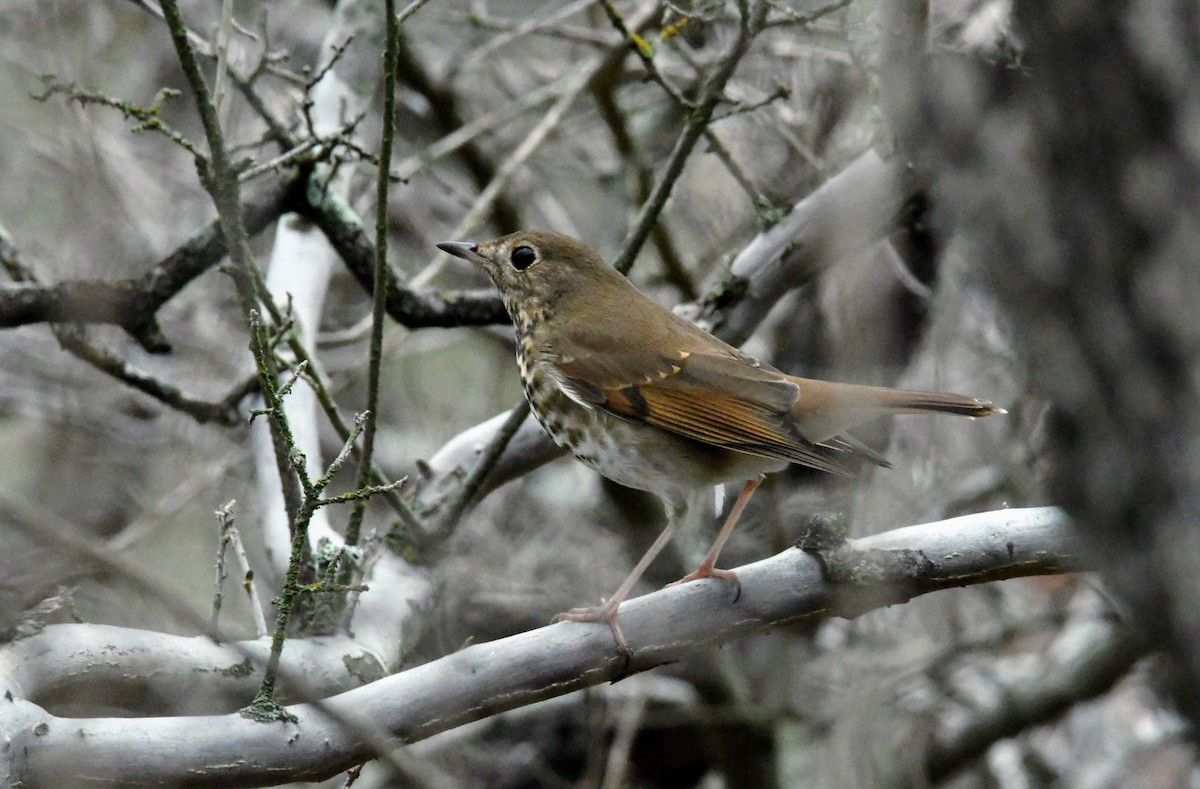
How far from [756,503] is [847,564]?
2.80 metres

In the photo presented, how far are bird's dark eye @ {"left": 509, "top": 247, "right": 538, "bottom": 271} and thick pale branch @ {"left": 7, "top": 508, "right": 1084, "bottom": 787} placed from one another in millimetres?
1666

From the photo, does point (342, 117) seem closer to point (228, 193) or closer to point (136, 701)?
point (228, 193)

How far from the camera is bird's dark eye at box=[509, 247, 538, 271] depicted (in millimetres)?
4305

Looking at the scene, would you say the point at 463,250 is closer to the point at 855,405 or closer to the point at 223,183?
the point at 223,183

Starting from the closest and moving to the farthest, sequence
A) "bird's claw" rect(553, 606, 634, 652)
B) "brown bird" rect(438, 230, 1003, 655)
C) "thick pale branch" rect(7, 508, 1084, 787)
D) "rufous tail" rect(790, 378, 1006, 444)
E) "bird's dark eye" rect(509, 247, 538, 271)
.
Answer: "thick pale branch" rect(7, 508, 1084, 787) < "bird's claw" rect(553, 606, 634, 652) < "rufous tail" rect(790, 378, 1006, 444) < "brown bird" rect(438, 230, 1003, 655) < "bird's dark eye" rect(509, 247, 538, 271)

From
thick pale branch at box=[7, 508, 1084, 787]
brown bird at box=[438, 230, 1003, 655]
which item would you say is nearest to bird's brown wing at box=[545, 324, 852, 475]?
brown bird at box=[438, 230, 1003, 655]

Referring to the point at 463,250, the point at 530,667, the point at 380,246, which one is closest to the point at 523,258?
the point at 463,250

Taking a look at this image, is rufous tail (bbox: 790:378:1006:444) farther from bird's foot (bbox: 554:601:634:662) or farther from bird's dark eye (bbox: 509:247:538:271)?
bird's dark eye (bbox: 509:247:538:271)

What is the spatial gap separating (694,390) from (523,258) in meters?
0.89

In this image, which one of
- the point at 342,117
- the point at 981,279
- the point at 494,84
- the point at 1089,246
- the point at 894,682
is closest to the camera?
the point at 1089,246

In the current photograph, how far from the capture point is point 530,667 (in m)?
2.59

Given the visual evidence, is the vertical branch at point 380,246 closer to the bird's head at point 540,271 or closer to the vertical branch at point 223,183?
the vertical branch at point 223,183

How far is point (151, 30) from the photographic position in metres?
7.25

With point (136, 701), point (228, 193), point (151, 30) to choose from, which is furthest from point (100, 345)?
point (151, 30)
